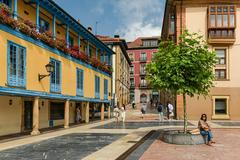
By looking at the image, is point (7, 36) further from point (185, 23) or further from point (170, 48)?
point (185, 23)

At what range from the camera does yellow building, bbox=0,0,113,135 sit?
15953mm

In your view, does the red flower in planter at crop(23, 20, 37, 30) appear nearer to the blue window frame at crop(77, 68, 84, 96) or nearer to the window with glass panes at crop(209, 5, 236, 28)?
the blue window frame at crop(77, 68, 84, 96)

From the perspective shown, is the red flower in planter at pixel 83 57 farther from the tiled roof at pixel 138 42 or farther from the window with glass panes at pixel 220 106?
the tiled roof at pixel 138 42

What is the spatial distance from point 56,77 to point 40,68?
98.0 inches

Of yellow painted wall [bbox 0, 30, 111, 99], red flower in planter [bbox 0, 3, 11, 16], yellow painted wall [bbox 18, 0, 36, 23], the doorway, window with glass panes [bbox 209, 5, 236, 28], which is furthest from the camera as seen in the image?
window with glass panes [bbox 209, 5, 236, 28]

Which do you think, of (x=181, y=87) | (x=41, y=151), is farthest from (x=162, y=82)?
(x=41, y=151)

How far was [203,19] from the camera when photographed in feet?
115

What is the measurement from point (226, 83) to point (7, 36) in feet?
80.8

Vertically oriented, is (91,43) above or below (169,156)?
above

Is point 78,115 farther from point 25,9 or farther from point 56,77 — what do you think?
point 25,9

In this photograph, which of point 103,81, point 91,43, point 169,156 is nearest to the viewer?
point 169,156

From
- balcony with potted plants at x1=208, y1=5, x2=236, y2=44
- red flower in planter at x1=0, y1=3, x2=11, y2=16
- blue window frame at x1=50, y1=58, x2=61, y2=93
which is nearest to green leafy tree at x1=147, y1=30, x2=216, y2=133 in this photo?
red flower in planter at x1=0, y1=3, x2=11, y2=16

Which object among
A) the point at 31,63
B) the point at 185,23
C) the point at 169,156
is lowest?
the point at 169,156

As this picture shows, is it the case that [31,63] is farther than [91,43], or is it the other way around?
[91,43]
